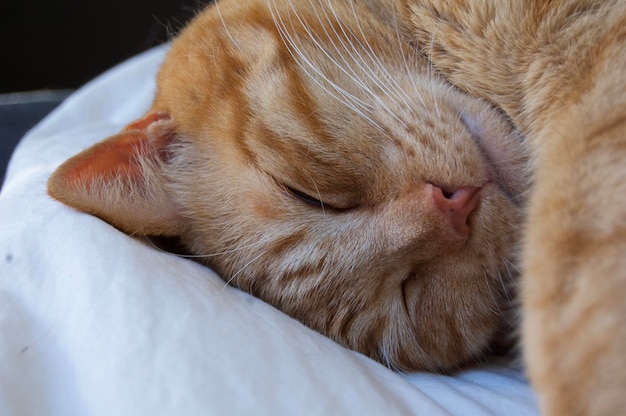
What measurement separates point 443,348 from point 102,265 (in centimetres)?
66

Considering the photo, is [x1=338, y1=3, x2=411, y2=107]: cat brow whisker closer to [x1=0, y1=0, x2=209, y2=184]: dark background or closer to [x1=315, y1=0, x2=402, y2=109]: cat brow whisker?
[x1=315, y1=0, x2=402, y2=109]: cat brow whisker

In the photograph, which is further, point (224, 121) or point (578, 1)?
point (224, 121)

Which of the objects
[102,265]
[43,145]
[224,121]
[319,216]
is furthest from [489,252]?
[43,145]

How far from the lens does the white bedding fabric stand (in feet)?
2.64

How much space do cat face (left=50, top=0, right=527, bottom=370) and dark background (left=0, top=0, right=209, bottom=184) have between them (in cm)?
168

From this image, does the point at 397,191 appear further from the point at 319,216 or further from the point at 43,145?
the point at 43,145

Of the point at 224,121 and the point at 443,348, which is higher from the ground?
the point at 224,121

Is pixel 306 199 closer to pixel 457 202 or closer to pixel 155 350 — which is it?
pixel 457 202

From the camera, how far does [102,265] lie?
0.98 m

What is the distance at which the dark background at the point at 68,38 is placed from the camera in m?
2.92

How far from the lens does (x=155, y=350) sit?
33.2 inches

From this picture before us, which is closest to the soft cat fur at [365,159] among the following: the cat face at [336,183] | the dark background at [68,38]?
the cat face at [336,183]

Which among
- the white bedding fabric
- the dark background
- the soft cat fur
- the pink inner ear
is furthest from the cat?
the dark background

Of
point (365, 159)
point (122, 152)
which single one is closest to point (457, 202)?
point (365, 159)
